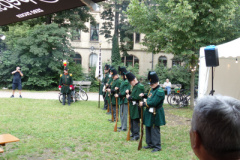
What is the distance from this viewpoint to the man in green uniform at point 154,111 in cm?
564

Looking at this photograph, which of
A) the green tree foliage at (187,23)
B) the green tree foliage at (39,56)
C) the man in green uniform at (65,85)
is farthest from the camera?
the green tree foliage at (39,56)

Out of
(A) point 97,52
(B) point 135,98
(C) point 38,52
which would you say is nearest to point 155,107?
(B) point 135,98

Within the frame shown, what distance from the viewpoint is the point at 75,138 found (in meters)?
6.93

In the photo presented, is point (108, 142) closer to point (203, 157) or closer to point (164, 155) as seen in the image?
point (164, 155)

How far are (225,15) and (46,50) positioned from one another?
15.8 m

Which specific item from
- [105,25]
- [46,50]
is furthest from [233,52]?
[105,25]

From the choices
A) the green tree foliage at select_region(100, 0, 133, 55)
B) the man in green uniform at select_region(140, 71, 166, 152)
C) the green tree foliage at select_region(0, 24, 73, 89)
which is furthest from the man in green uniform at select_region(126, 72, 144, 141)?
the green tree foliage at select_region(100, 0, 133, 55)

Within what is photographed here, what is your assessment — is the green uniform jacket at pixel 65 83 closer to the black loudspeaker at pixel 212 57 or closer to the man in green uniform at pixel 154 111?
the man in green uniform at pixel 154 111

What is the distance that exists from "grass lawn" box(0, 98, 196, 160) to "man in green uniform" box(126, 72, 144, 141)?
16.9 inches

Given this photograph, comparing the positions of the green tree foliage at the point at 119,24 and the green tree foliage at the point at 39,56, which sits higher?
the green tree foliage at the point at 119,24

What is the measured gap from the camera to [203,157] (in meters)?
1.11

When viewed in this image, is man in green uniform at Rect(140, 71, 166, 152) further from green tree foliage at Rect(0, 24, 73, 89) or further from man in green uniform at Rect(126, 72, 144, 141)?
green tree foliage at Rect(0, 24, 73, 89)

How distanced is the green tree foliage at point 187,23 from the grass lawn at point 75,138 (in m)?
4.01

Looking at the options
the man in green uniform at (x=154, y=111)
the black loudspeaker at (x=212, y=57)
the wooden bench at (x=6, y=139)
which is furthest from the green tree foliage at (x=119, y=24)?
the wooden bench at (x=6, y=139)
